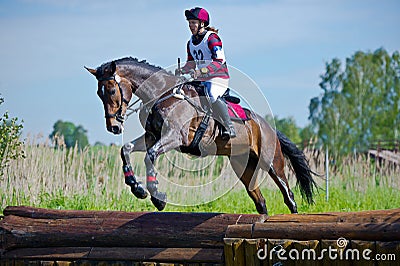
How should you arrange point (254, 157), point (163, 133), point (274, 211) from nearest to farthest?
1. point (163, 133)
2. point (254, 157)
3. point (274, 211)

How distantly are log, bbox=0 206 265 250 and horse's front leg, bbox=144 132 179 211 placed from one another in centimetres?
21

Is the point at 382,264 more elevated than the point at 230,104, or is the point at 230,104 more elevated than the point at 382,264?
the point at 230,104

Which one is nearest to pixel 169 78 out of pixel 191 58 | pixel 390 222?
pixel 191 58

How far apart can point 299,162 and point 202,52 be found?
2463 millimetres

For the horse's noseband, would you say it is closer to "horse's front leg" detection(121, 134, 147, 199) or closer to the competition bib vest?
"horse's front leg" detection(121, 134, 147, 199)

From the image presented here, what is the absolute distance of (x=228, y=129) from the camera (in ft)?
20.9

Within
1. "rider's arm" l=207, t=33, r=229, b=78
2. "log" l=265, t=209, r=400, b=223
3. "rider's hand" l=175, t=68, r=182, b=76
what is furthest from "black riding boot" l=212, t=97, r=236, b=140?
"log" l=265, t=209, r=400, b=223

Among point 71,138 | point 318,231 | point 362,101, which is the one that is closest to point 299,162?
point 318,231

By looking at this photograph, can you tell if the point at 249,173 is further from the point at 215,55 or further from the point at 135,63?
the point at 135,63

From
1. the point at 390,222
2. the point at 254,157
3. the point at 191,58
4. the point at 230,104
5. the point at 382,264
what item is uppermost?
the point at 191,58

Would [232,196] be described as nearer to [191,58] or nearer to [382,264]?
[191,58]

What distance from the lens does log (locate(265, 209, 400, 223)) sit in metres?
4.29

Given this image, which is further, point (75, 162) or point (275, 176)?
point (75, 162)

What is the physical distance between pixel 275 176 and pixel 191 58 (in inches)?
76.9
